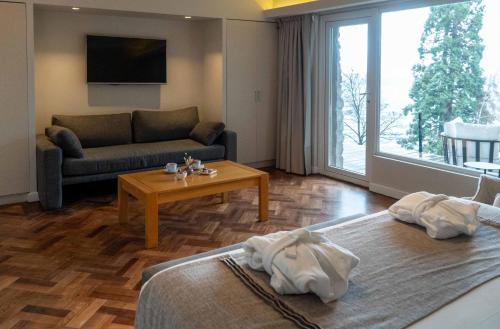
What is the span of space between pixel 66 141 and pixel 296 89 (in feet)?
9.34

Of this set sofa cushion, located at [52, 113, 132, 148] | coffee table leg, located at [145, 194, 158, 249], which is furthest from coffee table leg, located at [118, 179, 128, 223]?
sofa cushion, located at [52, 113, 132, 148]

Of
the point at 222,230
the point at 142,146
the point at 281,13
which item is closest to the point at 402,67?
the point at 281,13

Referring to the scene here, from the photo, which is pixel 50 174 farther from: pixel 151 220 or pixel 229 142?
pixel 229 142

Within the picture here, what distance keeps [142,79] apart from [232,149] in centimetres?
140

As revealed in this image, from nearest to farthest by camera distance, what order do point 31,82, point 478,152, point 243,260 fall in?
point 243,260, point 478,152, point 31,82

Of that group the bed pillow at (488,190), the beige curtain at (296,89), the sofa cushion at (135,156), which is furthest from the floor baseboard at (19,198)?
the bed pillow at (488,190)

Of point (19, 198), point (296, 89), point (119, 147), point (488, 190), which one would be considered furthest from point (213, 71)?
point (488, 190)

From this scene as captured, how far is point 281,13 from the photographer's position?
580cm

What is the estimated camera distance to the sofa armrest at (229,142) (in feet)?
18.0

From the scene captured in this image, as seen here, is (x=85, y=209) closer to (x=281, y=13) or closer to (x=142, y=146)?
(x=142, y=146)

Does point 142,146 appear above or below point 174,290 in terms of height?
above

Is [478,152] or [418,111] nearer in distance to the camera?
[478,152]

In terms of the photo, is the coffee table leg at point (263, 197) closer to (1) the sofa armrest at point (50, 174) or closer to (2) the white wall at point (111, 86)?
(1) the sofa armrest at point (50, 174)

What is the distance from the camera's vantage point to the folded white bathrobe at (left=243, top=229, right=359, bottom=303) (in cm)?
156
